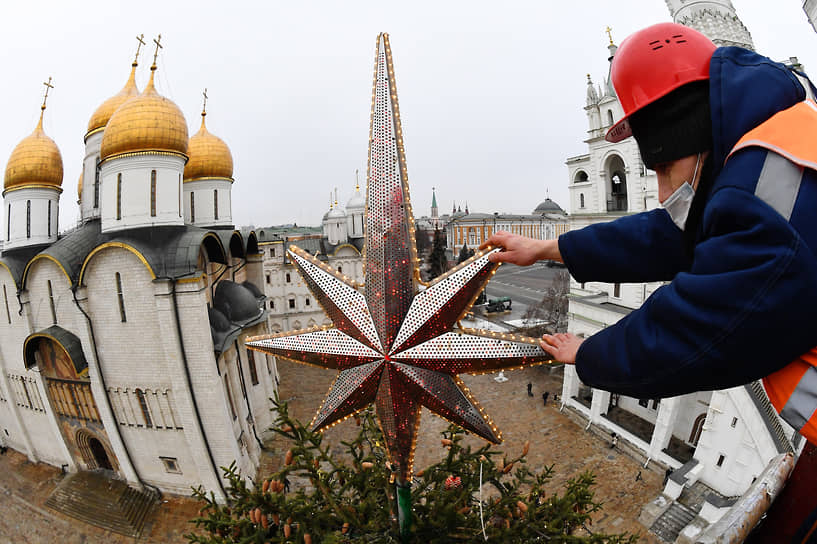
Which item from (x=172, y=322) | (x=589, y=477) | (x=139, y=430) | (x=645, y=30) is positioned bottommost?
(x=139, y=430)

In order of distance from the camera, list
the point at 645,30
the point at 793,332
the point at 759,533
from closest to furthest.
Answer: the point at 793,332
the point at 645,30
the point at 759,533

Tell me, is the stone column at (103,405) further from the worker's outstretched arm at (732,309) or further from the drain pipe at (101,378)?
the worker's outstretched arm at (732,309)

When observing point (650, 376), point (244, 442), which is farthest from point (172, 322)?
point (650, 376)

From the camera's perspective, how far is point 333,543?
11.3ft

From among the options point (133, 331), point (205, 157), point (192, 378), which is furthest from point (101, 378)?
point (205, 157)

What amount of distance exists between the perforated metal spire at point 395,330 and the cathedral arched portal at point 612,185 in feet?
48.4

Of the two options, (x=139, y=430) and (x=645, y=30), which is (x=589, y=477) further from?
(x=139, y=430)

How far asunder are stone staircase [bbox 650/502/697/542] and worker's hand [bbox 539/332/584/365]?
1214cm

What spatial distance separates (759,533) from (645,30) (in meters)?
2.44

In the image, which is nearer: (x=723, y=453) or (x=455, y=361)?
(x=455, y=361)

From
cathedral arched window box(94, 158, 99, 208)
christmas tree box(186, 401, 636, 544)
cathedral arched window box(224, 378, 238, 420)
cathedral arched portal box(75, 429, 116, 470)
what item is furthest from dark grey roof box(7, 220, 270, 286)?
christmas tree box(186, 401, 636, 544)

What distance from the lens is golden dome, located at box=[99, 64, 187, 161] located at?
450 inches

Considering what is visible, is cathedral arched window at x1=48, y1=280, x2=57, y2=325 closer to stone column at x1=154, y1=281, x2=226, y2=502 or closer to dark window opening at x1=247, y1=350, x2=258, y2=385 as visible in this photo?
stone column at x1=154, y1=281, x2=226, y2=502

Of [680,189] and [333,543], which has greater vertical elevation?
[680,189]
